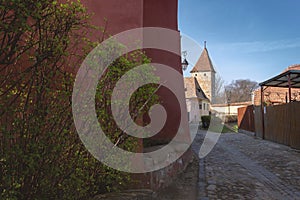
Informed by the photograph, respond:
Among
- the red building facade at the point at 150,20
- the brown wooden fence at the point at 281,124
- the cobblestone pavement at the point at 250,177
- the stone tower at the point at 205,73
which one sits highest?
the stone tower at the point at 205,73

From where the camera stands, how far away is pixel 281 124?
954cm

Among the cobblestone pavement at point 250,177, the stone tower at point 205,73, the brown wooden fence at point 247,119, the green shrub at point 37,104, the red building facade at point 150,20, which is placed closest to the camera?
the green shrub at point 37,104

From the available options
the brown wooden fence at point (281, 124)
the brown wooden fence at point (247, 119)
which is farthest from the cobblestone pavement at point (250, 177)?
the brown wooden fence at point (247, 119)

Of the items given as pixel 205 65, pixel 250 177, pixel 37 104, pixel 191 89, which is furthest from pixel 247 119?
pixel 205 65

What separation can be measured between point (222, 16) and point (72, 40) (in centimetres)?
1112

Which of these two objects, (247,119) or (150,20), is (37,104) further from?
(247,119)

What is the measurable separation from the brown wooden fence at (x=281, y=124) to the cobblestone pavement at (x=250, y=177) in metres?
1.26

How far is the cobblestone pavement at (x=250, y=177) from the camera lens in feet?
12.5

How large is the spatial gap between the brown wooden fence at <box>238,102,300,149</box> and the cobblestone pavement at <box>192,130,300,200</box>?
1.26 meters

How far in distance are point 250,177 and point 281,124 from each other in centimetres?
571

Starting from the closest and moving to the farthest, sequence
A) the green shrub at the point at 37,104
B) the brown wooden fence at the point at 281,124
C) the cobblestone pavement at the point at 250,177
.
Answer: the green shrub at the point at 37,104
the cobblestone pavement at the point at 250,177
the brown wooden fence at the point at 281,124

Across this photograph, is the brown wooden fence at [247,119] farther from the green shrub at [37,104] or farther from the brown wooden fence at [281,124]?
the green shrub at [37,104]

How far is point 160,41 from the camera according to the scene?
19.1ft

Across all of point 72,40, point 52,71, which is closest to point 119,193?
point 52,71
